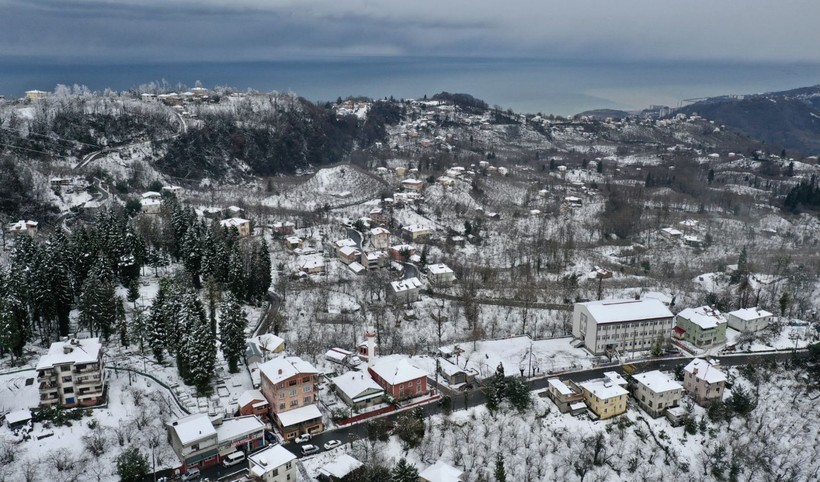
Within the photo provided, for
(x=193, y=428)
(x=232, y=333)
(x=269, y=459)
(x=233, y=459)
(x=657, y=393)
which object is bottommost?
(x=657, y=393)

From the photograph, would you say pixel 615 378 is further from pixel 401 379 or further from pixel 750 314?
pixel 750 314

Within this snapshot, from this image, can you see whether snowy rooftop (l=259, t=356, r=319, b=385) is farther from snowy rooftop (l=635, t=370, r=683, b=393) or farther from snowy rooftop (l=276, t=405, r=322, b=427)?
snowy rooftop (l=635, t=370, r=683, b=393)

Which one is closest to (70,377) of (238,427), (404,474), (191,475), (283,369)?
(191,475)

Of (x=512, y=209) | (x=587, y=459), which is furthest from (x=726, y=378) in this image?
(x=512, y=209)

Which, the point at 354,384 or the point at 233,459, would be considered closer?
the point at 233,459

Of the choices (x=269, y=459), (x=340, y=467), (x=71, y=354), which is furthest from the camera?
(x=71, y=354)

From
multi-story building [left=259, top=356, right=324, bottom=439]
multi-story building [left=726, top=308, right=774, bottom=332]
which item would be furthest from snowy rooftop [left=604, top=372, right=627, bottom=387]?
multi-story building [left=259, top=356, right=324, bottom=439]

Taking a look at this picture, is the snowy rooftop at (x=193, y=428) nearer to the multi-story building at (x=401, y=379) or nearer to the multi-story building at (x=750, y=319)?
the multi-story building at (x=401, y=379)

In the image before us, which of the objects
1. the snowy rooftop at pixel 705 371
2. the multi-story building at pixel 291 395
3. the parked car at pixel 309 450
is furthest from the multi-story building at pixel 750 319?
the parked car at pixel 309 450
